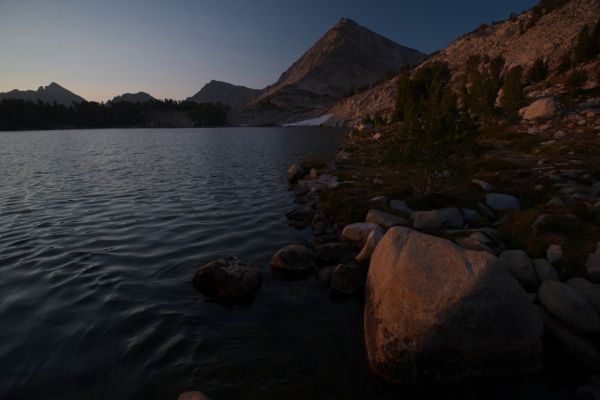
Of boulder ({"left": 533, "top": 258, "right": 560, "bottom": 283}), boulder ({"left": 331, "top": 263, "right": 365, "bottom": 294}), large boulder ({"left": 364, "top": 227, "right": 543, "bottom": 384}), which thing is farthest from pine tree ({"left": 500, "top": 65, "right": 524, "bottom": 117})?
large boulder ({"left": 364, "top": 227, "right": 543, "bottom": 384})

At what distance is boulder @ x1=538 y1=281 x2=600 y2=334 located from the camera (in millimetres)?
6516

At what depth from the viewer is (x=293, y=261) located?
10.7 m

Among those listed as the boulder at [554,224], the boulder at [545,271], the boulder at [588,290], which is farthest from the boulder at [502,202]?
the boulder at [588,290]

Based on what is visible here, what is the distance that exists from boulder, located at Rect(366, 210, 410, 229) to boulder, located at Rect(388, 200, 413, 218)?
113 centimetres

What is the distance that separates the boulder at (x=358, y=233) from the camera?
1157 centimetres

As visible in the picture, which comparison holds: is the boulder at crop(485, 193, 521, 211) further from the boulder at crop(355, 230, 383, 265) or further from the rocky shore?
the boulder at crop(355, 230, 383, 265)

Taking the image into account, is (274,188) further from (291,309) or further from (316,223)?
(291,309)

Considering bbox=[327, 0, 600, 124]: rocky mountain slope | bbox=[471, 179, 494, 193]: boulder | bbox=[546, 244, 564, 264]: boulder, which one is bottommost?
bbox=[546, 244, 564, 264]: boulder

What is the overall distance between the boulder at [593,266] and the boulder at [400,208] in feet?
20.7

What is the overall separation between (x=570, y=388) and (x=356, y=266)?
535cm

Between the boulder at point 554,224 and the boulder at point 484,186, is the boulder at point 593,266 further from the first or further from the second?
the boulder at point 484,186

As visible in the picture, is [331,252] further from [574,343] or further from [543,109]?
[543,109]

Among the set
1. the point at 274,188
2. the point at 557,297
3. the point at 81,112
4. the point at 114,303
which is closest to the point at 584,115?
the point at 274,188

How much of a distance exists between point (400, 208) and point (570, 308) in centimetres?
835
